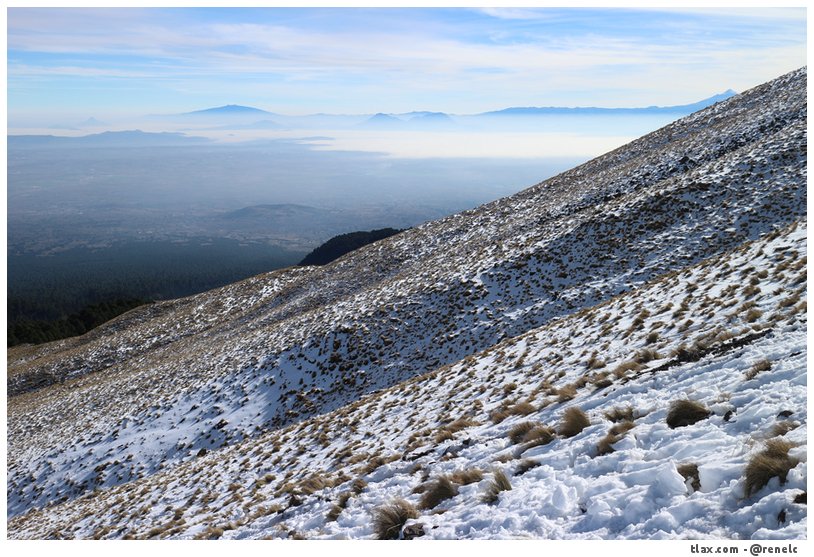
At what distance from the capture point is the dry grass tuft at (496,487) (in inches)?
252

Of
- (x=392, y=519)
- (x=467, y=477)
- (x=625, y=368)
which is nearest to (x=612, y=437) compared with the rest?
(x=467, y=477)

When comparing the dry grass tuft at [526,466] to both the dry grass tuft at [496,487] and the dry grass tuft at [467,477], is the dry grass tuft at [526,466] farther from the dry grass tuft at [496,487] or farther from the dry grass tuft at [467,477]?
the dry grass tuft at [467,477]

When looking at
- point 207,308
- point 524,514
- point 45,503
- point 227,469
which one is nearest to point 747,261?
point 524,514

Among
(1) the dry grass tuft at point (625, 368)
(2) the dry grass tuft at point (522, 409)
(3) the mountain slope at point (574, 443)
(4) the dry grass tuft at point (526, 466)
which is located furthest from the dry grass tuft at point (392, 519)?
(1) the dry grass tuft at point (625, 368)

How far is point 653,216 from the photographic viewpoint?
24.3m

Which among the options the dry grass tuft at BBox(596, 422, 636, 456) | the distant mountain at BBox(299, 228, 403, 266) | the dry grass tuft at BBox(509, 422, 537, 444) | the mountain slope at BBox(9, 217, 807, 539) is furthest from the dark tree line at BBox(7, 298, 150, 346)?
the dry grass tuft at BBox(596, 422, 636, 456)

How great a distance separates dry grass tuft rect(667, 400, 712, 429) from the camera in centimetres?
636

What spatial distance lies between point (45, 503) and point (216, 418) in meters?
7.34

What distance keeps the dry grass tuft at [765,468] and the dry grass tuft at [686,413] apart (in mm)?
1336

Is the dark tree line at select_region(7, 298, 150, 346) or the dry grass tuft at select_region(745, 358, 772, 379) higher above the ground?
the dry grass tuft at select_region(745, 358, 772, 379)

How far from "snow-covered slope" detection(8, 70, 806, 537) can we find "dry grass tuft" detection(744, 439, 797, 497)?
12cm

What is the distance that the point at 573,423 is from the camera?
7395mm

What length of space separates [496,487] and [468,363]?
29.3 feet

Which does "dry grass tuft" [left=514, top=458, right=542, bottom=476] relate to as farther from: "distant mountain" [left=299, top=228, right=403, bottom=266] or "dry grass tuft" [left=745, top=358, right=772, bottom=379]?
"distant mountain" [left=299, top=228, right=403, bottom=266]
